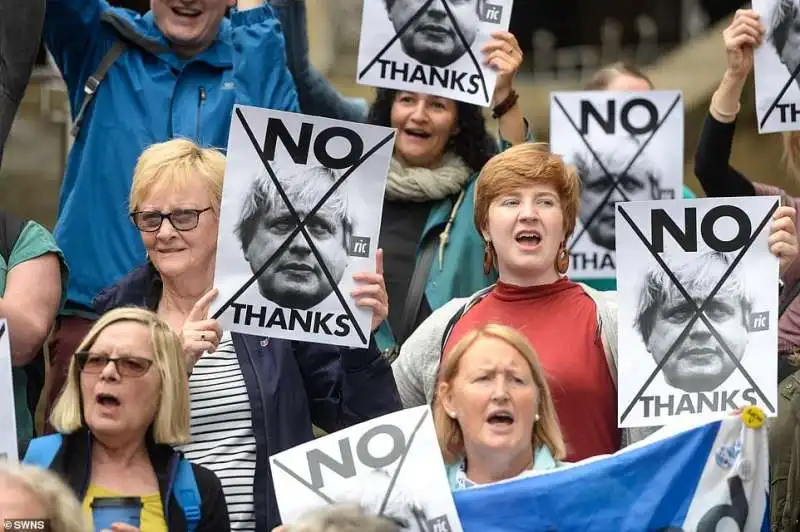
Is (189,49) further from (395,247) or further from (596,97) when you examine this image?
(596,97)

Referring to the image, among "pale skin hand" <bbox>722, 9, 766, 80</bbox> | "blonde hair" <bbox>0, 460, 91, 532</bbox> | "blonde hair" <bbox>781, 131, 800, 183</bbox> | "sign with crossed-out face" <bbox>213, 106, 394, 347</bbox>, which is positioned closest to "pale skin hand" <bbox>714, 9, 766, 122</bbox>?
"pale skin hand" <bbox>722, 9, 766, 80</bbox>

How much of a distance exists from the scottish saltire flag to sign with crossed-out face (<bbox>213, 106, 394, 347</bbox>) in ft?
2.65

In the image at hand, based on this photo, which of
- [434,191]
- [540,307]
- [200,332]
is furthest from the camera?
[434,191]

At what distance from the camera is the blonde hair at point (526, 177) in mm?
6539

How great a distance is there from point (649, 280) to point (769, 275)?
0.36m

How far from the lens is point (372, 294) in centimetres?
622

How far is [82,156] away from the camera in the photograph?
7.18 m

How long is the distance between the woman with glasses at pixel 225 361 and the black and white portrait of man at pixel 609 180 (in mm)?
1865

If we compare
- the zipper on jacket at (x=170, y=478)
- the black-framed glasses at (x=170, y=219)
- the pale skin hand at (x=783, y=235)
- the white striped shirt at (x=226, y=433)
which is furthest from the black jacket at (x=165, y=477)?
the pale skin hand at (x=783, y=235)

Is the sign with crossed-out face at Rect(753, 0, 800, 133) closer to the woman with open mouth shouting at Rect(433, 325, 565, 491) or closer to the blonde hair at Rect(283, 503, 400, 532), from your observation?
the woman with open mouth shouting at Rect(433, 325, 565, 491)

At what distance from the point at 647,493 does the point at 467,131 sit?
2153 millimetres

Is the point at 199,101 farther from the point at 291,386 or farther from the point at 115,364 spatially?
the point at 115,364

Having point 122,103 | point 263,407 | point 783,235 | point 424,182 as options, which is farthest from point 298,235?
point 783,235

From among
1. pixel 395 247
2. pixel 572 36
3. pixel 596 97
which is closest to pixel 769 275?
pixel 395 247
